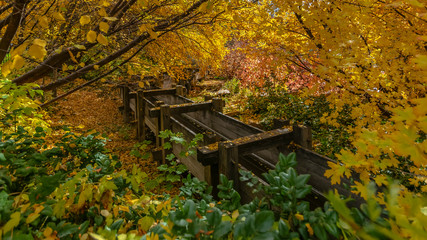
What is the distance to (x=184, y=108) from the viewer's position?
16.4 feet

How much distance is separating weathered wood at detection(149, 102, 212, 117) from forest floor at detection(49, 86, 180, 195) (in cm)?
175

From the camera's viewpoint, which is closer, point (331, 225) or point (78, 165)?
point (331, 225)

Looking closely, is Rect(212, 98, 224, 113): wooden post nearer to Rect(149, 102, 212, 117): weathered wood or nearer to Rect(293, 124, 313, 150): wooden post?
Rect(149, 102, 212, 117): weathered wood

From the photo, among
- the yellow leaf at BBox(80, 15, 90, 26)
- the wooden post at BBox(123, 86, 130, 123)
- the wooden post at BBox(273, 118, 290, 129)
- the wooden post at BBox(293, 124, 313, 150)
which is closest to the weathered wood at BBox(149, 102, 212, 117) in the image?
the wooden post at BBox(273, 118, 290, 129)

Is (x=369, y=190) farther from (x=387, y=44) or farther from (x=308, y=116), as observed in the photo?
(x=308, y=116)

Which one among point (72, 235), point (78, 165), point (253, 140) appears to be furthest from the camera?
point (253, 140)

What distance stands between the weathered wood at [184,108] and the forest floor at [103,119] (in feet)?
5.74

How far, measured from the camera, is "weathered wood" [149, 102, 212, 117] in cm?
488

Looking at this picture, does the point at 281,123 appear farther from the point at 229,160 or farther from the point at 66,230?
the point at 66,230

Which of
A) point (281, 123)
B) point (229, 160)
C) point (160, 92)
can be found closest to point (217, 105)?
point (281, 123)

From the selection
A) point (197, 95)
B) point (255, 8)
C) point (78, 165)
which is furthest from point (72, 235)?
point (197, 95)

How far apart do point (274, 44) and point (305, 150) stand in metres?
1.84

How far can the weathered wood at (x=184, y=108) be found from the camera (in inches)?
192

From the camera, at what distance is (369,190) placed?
2.23 ft
